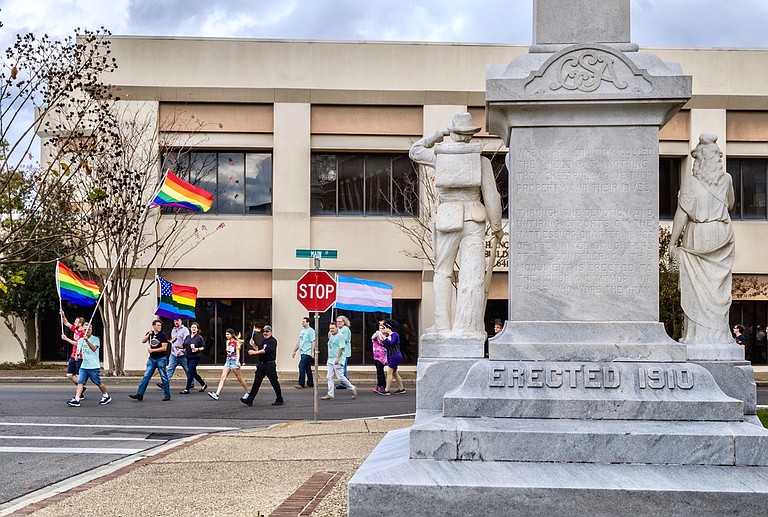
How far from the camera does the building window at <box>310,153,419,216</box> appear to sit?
111 ft

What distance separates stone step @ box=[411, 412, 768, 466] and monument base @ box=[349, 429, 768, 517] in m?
0.09

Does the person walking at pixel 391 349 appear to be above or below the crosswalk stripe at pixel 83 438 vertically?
above

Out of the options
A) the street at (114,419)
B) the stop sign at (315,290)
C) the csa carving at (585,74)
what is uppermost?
the csa carving at (585,74)

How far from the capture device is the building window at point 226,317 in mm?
33500

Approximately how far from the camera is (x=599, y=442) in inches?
275

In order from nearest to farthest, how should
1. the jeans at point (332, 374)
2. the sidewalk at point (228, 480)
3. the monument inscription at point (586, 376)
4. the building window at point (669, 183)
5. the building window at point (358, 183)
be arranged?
the monument inscription at point (586, 376)
the sidewalk at point (228, 480)
the jeans at point (332, 374)
the building window at point (358, 183)
the building window at point (669, 183)

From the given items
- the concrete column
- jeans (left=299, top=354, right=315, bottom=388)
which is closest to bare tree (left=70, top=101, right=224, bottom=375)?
the concrete column

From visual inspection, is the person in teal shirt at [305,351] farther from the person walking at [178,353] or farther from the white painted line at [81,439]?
the white painted line at [81,439]

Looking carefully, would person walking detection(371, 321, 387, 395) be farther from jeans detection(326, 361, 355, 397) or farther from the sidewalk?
the sidewalk

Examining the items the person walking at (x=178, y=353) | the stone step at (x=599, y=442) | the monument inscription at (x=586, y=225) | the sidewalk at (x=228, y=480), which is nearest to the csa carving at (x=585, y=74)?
the monument inscription at (x=586, y=225)

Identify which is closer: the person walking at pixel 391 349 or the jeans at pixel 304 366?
the person walking at pixel 391 349

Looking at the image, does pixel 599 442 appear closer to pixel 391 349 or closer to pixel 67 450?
pixel 67 450

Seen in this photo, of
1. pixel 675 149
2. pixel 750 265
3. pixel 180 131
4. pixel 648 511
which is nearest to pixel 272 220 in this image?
pixel 180 131

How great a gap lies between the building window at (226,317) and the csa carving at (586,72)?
26252mm
